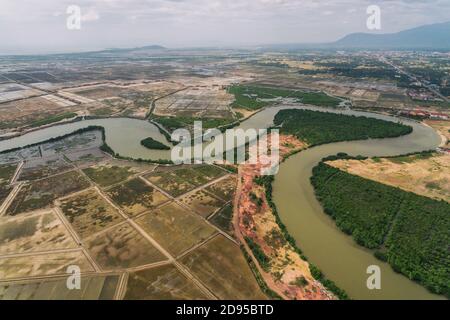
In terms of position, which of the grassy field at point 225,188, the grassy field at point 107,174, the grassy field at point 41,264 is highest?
the grassy field at point 107,174

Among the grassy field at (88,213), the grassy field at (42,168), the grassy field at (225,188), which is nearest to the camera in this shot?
the grassy field at (88,213)

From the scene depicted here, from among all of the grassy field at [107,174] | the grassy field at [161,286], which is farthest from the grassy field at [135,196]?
the grassy field at [161,286]

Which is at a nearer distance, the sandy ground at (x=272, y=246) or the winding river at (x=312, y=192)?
the sandy ground at (x=272, y=246)

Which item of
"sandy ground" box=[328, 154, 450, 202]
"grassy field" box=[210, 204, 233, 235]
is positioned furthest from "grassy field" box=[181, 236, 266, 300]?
"sandy ground" box=[328, 154, 450, 202]

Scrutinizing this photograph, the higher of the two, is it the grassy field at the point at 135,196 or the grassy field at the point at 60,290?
the grassy field at the point at 135,196

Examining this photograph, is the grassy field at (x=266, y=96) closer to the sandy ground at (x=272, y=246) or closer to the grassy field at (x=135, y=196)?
the sandy ground at (x=272, y=246)

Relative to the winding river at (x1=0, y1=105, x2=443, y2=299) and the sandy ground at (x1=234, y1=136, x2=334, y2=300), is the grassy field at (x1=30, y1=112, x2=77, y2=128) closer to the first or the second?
the winding river at (x1=0, y1=105, x2=443, y2=299)
